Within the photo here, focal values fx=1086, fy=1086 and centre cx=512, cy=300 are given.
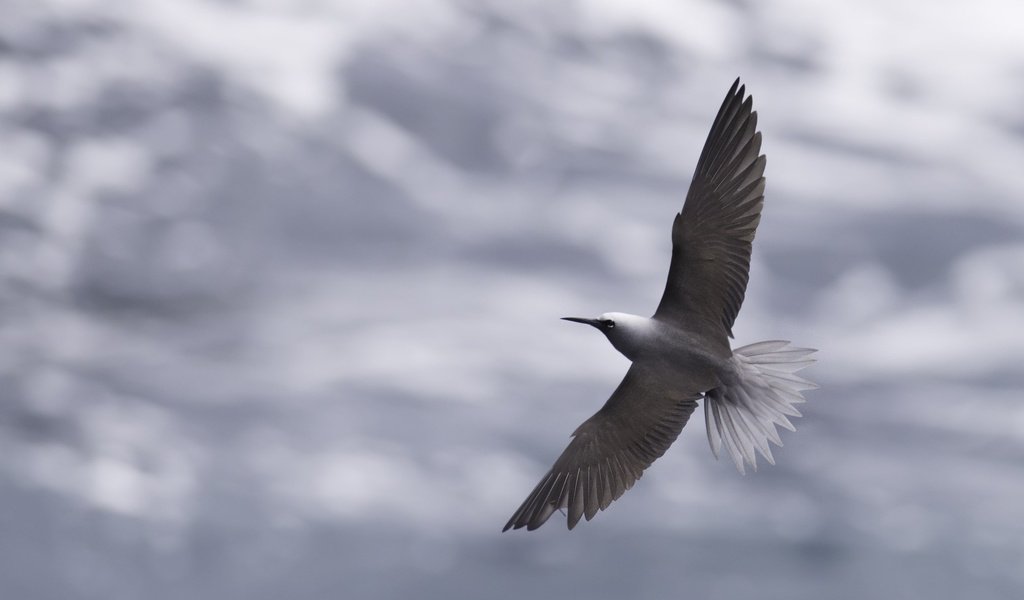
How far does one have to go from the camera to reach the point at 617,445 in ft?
21.5

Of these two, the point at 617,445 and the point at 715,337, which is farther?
the point at 617,445

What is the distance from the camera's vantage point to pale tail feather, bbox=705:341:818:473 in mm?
6145

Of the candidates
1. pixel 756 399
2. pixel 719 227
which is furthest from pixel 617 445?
pixel 719 227

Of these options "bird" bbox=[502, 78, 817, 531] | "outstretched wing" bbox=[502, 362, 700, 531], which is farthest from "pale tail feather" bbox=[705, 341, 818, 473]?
"outstretched wing" bbox=[502, 362, 700, 531]

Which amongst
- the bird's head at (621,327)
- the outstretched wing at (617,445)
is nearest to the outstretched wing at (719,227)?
the bird's head at (621,327)

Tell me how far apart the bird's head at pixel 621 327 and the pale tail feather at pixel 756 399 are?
0.61 m

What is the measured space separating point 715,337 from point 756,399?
1.38 feet

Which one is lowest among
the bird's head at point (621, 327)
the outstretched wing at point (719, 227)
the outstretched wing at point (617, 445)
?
the outstretched wing at point (617, 445)

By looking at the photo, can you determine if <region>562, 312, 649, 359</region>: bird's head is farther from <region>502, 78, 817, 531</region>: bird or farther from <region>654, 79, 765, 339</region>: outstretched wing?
<region>654, 79, 765, 339</region>: outstretched wing

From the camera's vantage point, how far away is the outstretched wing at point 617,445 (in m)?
6.35

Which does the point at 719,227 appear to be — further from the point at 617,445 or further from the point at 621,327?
the point at 617,445

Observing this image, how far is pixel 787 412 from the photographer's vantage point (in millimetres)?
6172

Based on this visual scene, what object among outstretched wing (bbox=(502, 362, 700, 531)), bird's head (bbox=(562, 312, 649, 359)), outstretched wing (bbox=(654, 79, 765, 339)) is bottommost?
outstretched wing (bbox=(502, 362, 700, 531))

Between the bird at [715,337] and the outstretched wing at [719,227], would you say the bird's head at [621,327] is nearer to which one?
the bird at [715,337]
